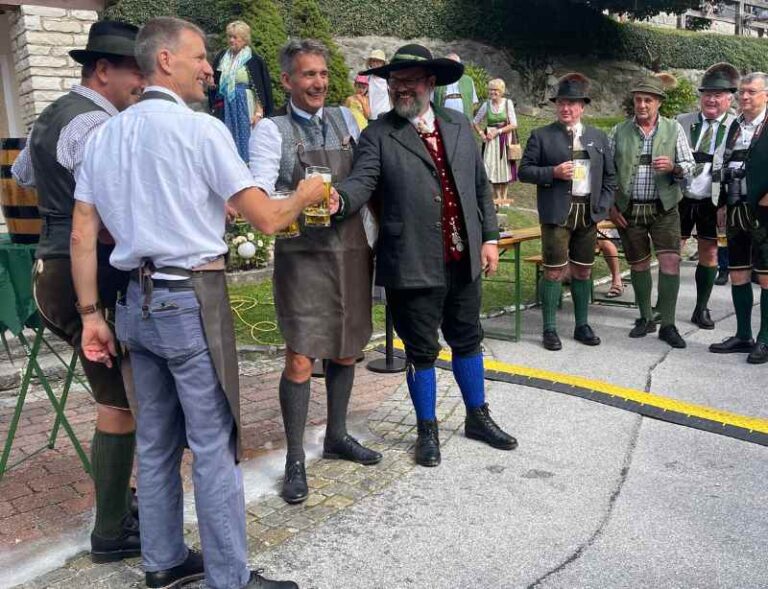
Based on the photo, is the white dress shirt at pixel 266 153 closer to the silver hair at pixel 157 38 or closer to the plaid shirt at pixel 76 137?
the plaid shirt at pixel 76 137

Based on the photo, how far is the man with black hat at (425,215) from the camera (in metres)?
3.67

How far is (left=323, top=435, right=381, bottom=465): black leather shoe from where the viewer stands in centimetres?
388

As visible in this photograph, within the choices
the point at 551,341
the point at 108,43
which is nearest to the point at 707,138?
the point at 551,341

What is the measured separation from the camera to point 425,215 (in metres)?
3.71

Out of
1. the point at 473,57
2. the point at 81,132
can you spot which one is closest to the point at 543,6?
the point at 473,57

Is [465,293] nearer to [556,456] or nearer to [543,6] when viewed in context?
[556,456]

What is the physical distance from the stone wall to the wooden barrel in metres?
4.76

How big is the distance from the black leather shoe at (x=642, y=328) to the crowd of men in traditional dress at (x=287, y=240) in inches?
11.3

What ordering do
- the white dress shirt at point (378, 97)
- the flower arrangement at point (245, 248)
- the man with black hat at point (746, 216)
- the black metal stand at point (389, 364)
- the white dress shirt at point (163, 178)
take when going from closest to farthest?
the white dress shirt at point (163, 178) < the black metal stand at point (389, 364) < the man with black hat at point (746, 216) < the flower arrangement at point (245, 248) < the white dress shirt at point (378, 97)

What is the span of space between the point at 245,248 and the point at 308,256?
14.5ft

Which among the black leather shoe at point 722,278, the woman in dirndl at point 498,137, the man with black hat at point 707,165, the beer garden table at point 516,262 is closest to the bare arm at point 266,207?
the beer garden table at point 516,262

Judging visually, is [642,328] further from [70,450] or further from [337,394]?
[70,450]

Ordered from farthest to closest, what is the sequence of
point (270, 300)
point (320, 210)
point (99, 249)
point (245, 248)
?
point (245, 248) → point (270, 300) → point (320, 210) → point (99, 249)

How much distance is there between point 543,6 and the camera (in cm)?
2178
